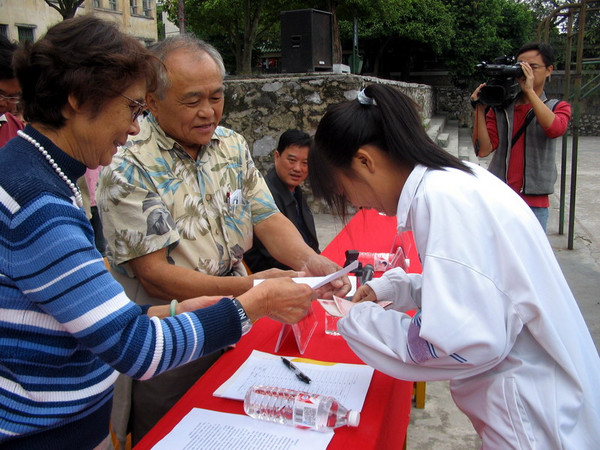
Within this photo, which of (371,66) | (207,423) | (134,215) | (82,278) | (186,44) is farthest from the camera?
(371,66)

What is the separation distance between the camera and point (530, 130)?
11.4 feet

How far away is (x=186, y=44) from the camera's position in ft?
6.12

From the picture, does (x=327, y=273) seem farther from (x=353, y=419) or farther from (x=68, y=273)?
(x=68, y=273)

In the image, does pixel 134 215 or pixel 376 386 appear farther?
pixel 134 215

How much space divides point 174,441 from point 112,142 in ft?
2.39

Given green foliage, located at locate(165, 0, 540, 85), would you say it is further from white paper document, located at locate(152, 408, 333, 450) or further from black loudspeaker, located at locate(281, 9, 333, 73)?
white paper document, located at locate(152, 408, 333, 450)

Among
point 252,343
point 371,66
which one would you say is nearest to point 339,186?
point 252,343

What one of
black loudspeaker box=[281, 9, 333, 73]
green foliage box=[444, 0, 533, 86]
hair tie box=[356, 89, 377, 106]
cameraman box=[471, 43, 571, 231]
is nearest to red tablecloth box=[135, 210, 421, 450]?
hair tie box=[356, 89, 377, 106]

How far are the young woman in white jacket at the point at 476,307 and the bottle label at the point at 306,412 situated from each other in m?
0.18

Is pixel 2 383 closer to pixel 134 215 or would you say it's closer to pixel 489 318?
pixel 134 215

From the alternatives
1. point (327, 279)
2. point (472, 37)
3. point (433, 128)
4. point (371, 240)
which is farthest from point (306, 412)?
point (472, 37)

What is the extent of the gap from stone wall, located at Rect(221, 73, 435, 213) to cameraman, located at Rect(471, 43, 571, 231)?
2.40 metres

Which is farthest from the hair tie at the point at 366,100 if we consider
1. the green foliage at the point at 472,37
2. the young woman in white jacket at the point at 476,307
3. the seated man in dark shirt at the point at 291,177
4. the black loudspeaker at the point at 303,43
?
the green foliage at the point at 472,37

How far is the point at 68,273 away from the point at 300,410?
2.17 feet
